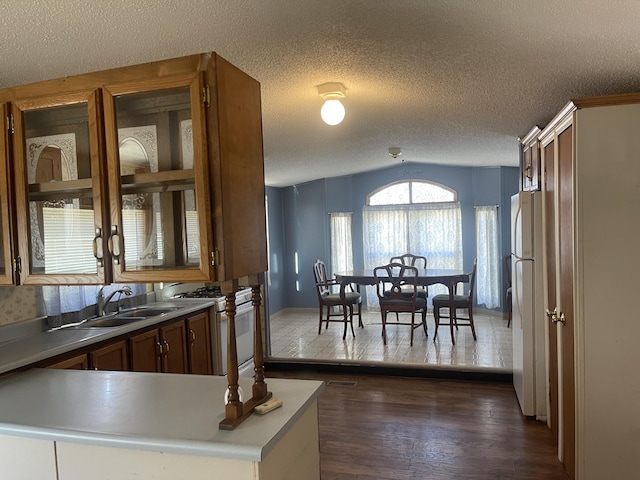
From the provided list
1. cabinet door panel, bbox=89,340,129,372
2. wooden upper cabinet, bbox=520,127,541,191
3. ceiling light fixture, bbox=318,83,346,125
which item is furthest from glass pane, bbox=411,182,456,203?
cabinet door panel, bbox=89,340,129,372

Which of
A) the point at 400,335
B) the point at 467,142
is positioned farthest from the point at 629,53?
the point at 400,335

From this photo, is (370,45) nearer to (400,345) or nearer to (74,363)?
(74,363)

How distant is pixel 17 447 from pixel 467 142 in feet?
14.1

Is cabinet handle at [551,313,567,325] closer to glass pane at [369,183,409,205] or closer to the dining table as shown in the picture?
the dining table

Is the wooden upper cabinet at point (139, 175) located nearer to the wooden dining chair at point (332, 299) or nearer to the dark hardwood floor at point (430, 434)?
the dark hardwood floor at point (430, 434)

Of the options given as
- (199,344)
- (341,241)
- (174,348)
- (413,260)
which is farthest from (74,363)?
(341,241)

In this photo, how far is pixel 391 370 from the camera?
4.38 m

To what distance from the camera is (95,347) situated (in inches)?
109

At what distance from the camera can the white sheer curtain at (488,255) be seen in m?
6.64

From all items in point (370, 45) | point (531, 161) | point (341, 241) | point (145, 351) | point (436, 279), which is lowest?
point (145, 351)

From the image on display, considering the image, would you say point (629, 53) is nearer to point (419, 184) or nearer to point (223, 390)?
point (223, 390)

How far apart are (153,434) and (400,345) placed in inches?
166

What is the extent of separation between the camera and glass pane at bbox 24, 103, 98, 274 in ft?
4.91

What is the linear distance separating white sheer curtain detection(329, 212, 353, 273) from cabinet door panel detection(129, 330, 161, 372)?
171 inches
